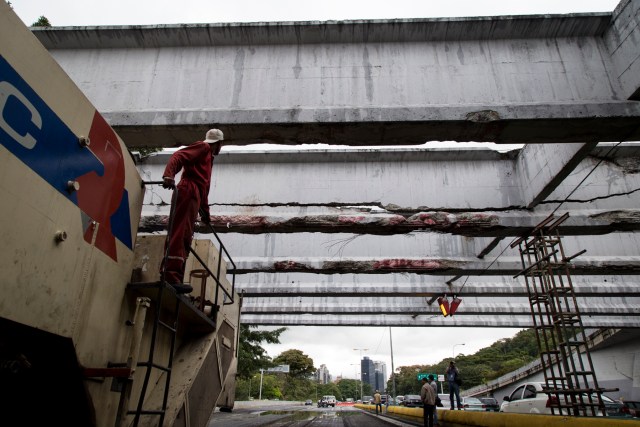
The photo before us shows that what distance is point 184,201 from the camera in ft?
12.6

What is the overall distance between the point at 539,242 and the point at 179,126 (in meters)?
6.99

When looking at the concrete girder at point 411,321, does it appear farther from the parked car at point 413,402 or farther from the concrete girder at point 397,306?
the parked car at point 413,402

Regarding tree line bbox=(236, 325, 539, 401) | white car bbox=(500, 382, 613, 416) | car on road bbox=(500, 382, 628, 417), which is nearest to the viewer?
car on road bbox=(500, 382, 628, 417)

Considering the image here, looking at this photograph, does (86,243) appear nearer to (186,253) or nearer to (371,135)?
(186,253)

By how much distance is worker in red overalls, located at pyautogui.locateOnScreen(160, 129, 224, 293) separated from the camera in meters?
3.44

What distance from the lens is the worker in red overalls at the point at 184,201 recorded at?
11.3 feet

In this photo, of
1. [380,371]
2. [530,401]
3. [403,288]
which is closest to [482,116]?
[403,288]

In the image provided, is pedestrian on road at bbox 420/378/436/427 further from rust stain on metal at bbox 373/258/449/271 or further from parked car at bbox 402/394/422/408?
parked car at bbox 402/394/422/408

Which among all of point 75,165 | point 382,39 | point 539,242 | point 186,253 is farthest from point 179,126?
point 539,242

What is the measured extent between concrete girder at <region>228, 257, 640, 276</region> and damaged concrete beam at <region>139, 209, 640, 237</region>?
2269mm

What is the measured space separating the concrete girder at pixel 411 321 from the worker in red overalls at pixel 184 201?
1530 cm

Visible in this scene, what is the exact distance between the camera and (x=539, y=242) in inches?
313

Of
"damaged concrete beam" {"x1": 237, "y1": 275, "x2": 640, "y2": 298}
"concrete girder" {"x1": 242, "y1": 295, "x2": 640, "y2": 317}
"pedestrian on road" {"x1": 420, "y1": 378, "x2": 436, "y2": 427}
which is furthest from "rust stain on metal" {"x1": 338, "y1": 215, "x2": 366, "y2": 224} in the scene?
"concrete girder" {"x1": 242, "y1": 295, "x2": 640, "y2": 317}

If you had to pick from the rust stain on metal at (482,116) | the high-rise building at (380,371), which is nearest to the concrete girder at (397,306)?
the rust stain on metal at (482,116)
